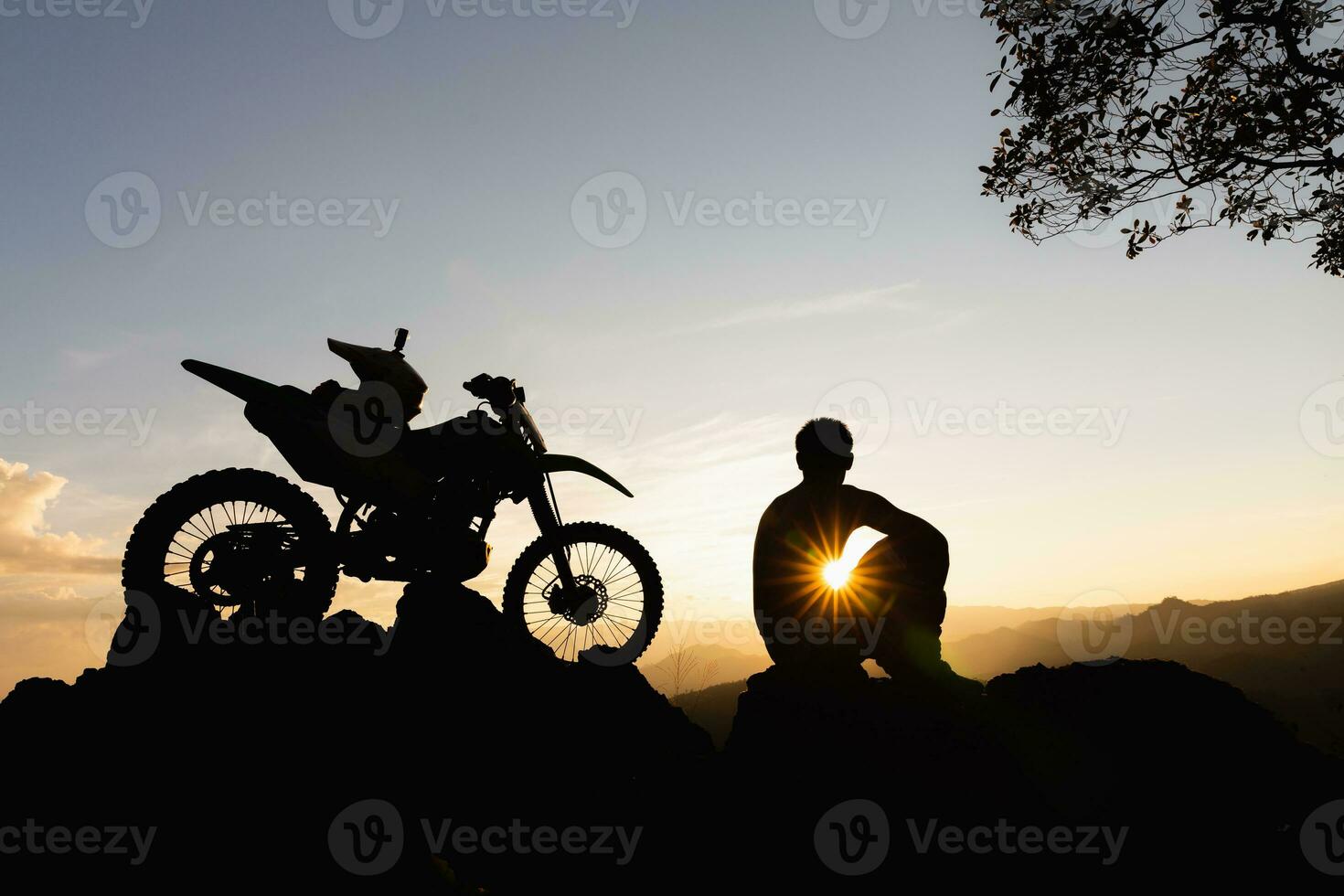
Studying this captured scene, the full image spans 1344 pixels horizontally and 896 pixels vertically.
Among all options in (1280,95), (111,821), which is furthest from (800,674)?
(1280,95)

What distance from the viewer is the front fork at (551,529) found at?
8281mm

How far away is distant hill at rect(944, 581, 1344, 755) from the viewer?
9570 millimetres

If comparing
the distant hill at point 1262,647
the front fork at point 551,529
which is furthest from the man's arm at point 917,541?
the front fork at point 551,529

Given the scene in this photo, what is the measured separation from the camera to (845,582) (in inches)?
208

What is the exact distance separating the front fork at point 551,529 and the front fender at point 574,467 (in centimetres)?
17

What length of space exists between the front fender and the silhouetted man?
141 inches

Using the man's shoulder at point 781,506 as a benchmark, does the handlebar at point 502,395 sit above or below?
above

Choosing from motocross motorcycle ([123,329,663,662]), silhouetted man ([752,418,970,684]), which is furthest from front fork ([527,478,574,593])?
silhouetted man ([752,418,970,684])

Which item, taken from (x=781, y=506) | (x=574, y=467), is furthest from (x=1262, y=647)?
(x=781, y=506)

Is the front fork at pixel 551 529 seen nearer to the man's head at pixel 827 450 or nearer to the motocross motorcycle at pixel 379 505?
the motocross motorcycle at pixel 379 505

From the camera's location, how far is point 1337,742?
30.0ft

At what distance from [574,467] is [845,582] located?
406 centimetres

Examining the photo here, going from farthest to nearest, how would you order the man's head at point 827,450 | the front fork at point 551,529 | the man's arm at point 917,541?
the front fork at point 551,529 → the man's head at point 827,450 → the man's arm at point 917,541

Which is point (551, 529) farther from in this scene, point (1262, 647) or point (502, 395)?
point (1262, 647)
